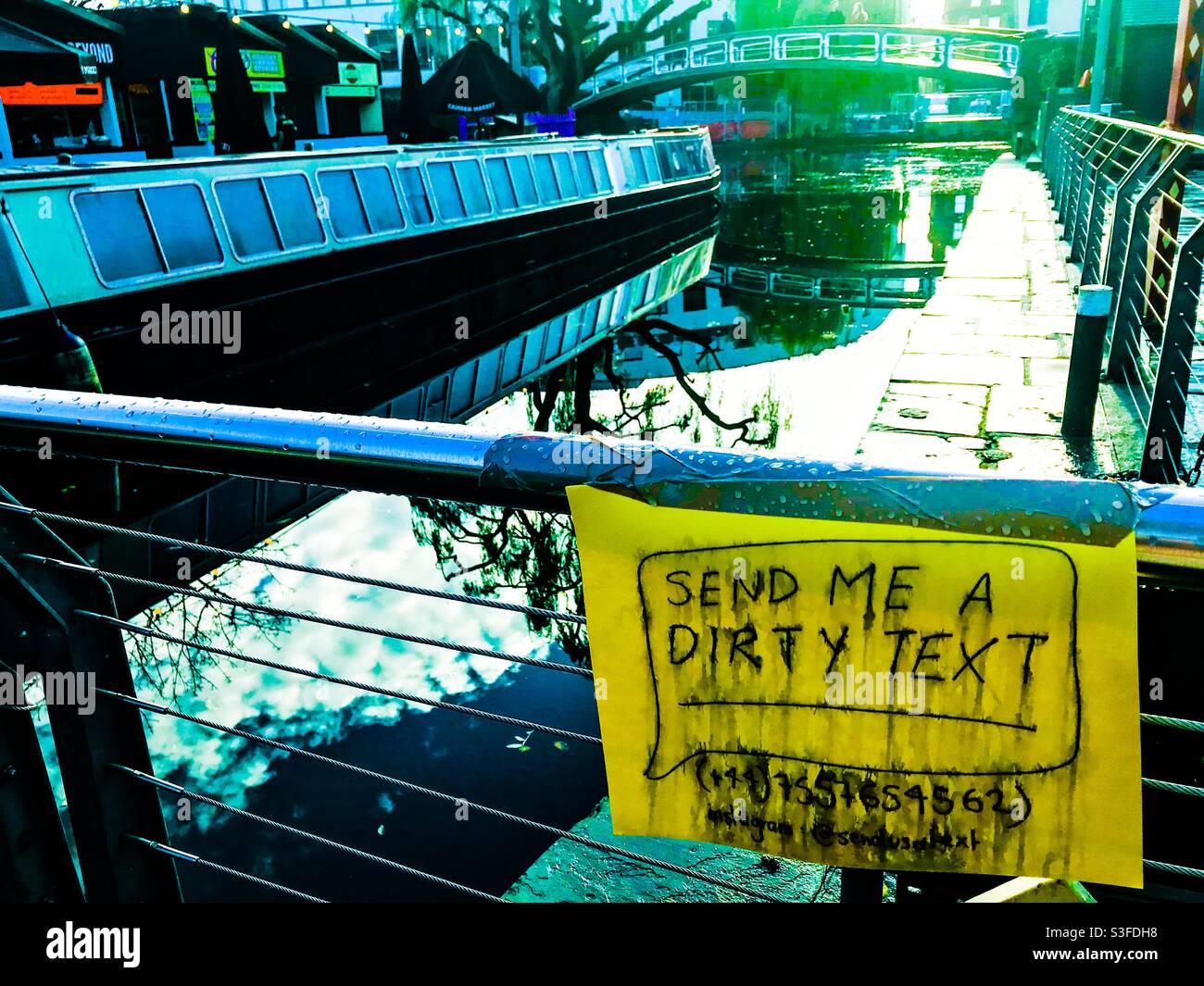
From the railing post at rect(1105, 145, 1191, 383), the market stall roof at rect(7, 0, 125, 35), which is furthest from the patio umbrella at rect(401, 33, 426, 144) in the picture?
the railing post at rect(1105, 145, 1191, 383)

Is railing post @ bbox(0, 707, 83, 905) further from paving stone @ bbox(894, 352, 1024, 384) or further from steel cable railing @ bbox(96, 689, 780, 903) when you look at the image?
paving stone @ bbox(894, 352, 1024, 384)

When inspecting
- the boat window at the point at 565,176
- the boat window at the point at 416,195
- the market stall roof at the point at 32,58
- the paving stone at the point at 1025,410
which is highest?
the market stall roof at the point at 32,58

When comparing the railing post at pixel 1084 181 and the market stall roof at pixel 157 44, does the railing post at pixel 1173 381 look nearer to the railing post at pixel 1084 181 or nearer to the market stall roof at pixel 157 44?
the railing post at pixel 1084 181

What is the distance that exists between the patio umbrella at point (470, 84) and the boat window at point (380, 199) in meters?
6.67

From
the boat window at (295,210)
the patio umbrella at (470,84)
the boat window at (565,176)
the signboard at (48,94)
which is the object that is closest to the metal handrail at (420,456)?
the boat window at (295,210)

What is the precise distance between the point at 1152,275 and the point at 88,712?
21.0 feet

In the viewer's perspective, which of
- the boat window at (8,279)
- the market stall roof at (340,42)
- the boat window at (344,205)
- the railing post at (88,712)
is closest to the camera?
the railing post at (88,712)

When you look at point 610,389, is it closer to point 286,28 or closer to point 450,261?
point 450,261

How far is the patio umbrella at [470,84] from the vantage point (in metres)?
19.4

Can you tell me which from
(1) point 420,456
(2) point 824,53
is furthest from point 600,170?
(2) point 824,53

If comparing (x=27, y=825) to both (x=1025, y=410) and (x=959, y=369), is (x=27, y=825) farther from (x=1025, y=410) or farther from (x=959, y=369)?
(x=959, y=369)

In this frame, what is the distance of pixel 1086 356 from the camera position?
564 cm

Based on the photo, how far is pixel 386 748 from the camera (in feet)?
14.9
